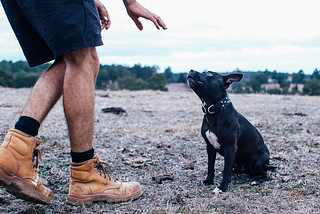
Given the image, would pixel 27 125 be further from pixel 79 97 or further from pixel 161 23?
pixel 161 23

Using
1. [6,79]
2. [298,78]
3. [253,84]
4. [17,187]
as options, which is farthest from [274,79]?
[17,187]

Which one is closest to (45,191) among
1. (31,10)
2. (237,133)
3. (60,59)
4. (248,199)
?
(60,59)

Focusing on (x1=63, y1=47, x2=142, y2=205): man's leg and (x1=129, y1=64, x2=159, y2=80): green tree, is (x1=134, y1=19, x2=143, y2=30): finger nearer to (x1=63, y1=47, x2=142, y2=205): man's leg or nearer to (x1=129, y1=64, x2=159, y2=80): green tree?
(x1=63, y1=47, x2=142, y2=205): man's leg

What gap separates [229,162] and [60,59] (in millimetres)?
1794

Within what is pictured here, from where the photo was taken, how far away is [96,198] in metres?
2.12

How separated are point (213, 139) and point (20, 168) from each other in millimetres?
1736

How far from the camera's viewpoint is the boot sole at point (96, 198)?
205cm

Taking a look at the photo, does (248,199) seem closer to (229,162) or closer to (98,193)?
(229,162)

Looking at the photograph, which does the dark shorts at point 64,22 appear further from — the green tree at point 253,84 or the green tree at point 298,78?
the green tree at point 298,78

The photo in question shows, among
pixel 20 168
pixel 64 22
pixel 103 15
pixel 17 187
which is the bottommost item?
pixel 17 187

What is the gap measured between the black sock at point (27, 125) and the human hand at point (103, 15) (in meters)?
1.14

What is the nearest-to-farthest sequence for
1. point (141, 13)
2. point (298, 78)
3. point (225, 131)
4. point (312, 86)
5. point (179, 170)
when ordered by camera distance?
1. point (141, 13)
2. point (225, 131)
3. point (179, 170)
4. point (312, 86)
5. point (298, 78)

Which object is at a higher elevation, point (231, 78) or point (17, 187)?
point (231, 78)

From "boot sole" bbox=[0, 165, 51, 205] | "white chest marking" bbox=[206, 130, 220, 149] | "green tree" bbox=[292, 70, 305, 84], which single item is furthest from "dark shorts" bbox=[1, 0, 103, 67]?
"green tree" bbox=[292, 70, 305, 84]
